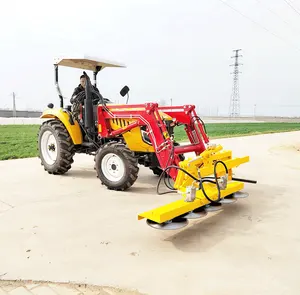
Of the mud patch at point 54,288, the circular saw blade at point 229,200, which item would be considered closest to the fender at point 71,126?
the circular saw blade at point 229,200

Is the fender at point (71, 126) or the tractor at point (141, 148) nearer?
the tractor at point (141, 148)

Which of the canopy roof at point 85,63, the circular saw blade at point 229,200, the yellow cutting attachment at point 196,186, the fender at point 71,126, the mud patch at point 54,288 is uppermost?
the canopy roof at point 85,63

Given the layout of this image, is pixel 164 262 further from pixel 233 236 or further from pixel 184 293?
pixel 233 236

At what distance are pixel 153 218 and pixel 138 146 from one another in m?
2.64

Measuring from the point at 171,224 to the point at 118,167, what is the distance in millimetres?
2284

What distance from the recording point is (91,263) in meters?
2.99

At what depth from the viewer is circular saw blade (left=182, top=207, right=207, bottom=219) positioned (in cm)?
358

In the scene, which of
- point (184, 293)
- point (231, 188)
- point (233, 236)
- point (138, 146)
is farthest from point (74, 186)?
point (184, 293)

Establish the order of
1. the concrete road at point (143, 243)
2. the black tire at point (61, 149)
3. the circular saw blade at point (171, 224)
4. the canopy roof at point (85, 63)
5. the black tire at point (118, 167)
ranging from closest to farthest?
the concrete road at point (143, 243) → the circular saw blade at point (171, 224) → the black tire at point (118, 167) → the canopy roof at point (85, 63) → the black tire at point (61, 149)

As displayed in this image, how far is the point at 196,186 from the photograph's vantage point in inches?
164

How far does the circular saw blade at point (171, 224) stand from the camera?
10.8 feet

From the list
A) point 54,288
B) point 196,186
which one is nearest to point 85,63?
point 196,186

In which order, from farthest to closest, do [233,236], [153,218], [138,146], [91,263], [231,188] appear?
[138,146] < [231,188] < [233,236] < [153,218] < [91,263]

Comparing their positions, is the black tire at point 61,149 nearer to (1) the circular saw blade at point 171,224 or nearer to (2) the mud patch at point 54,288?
(1) the circular saw blade at point 171,224
